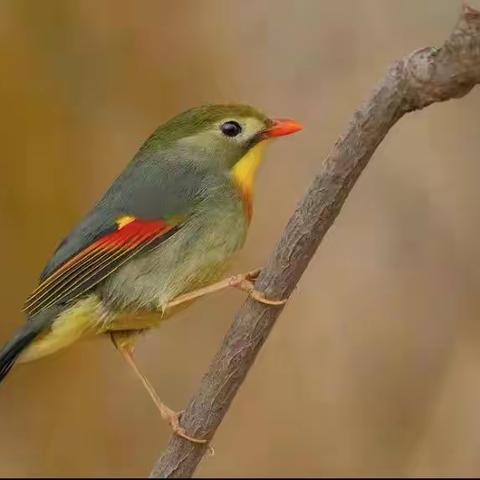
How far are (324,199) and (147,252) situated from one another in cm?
80

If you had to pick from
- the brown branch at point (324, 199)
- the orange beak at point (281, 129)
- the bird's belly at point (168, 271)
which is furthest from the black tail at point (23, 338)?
the orange beak at point (281, 129)

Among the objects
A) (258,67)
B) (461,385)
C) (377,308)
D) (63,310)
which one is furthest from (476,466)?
(63,310)

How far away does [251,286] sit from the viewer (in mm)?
2344

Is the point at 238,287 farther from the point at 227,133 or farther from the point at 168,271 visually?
the point at 227,133

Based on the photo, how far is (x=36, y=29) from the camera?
4.66 meters

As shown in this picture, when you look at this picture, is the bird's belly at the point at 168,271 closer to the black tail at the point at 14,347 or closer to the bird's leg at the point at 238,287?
the bird's leg at the point at 238,287

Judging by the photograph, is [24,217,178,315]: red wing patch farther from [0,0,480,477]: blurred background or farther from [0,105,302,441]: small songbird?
[0,0,480,477]: blurred background

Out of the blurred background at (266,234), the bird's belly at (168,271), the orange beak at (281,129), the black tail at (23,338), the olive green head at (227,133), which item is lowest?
the blurred background at (266,234)

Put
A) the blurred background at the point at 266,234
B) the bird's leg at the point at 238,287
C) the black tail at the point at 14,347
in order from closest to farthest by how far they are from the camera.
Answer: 1. the bird's leg at the point at 238,287
2. the black tail at the point at 14,347
3. the blurred background at the point at 266,234

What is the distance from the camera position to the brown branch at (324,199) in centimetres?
167

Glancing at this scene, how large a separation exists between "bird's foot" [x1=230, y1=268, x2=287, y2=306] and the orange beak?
0.48m

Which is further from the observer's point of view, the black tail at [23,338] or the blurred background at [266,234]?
the blurred background at [266,234]

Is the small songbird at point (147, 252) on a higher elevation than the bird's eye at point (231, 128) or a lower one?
lower

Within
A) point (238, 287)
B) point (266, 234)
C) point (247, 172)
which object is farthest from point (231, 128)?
point (266, 234)
